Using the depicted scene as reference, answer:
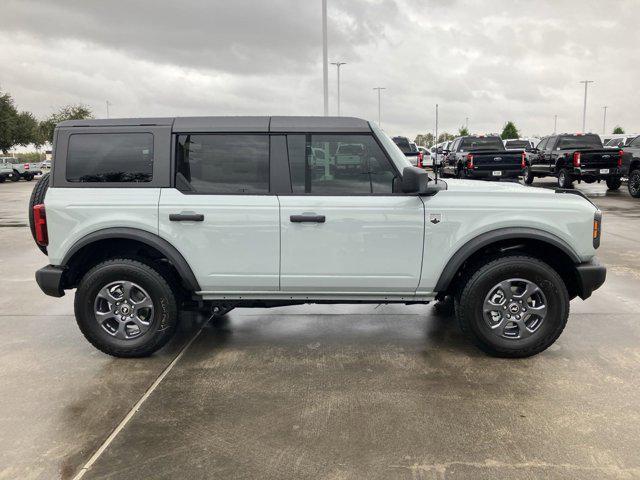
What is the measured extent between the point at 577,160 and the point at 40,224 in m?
17.3

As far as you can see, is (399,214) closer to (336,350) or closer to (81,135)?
(336,350)

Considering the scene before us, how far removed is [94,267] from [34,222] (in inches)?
22.8

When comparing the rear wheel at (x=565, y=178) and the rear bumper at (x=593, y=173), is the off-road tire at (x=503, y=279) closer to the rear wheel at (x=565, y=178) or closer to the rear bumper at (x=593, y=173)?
the rear bumper at (x=593, y=173)

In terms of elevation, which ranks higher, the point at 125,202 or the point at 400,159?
the point at 400,159

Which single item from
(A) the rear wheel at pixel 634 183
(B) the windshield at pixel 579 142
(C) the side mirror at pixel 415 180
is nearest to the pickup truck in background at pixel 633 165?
(A) the rear wheel at pixel 634 183

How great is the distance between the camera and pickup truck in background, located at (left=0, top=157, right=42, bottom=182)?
3359cm

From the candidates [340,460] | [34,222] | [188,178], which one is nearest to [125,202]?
[188,178]

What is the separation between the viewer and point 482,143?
21.6 meters

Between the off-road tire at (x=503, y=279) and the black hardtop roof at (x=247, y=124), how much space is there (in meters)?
1.42

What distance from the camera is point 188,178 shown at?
4266mm

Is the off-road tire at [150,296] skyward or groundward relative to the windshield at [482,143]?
groundward

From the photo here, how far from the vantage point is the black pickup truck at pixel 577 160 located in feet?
58.3

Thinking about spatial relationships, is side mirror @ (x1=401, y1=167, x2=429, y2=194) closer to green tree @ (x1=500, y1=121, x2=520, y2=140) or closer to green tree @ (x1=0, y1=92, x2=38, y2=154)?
green tree @ (x1=0, y1=92, x2=38, y2=154)

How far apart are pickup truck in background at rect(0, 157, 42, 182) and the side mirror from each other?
115ft
